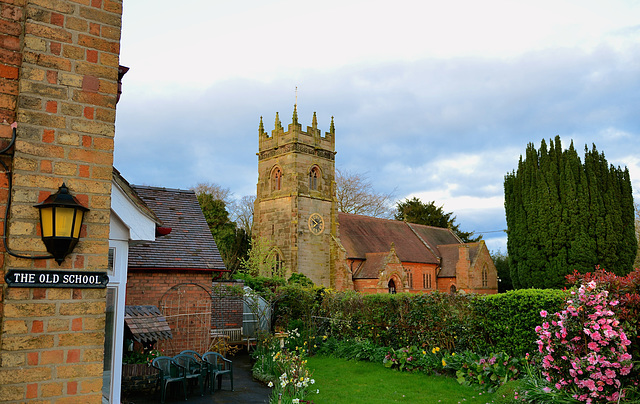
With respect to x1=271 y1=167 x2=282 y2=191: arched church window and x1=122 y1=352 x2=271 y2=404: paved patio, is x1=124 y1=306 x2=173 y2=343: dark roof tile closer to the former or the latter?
x1=122 y1=352 x2=271 y2=404: paved patio

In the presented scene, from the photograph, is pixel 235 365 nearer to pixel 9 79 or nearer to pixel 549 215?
pixel 9 79

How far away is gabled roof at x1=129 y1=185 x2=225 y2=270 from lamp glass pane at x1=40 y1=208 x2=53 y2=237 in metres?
10.1

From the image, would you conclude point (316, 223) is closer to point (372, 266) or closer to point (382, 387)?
point (372, 266)

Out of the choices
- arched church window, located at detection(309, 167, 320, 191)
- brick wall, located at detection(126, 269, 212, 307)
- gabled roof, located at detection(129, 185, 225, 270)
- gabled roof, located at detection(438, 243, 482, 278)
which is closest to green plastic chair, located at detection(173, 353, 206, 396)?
brick wall, located at detection(126, 269, 212, 307)

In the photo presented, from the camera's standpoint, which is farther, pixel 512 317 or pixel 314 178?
pixel 314 178

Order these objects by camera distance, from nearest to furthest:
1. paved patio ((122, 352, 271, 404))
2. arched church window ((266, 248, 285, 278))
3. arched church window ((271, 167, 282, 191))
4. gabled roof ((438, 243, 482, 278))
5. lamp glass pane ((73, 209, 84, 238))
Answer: lamp glass pane ((73, 209, 84, 238)) → paved patio ((122, 352, 271, 404)) → arched church window ((266, 248, 285, 278)) → arched church window ((271, 167, 282, 191)) → gabled roof ((438, 243, 482, 278))

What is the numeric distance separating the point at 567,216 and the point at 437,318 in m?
17.2

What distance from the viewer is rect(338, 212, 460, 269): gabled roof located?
3784cm

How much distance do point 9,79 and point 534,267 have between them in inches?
1134

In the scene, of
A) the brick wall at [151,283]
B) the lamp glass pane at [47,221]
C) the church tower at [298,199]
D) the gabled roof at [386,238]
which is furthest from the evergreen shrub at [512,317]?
the gabled roof at [386,238]

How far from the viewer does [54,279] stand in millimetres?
3041

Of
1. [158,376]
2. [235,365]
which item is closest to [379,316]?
[235,365]

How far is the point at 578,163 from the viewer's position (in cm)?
2723

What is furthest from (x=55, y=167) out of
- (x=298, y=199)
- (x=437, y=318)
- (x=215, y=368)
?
(x=298, y=199)
